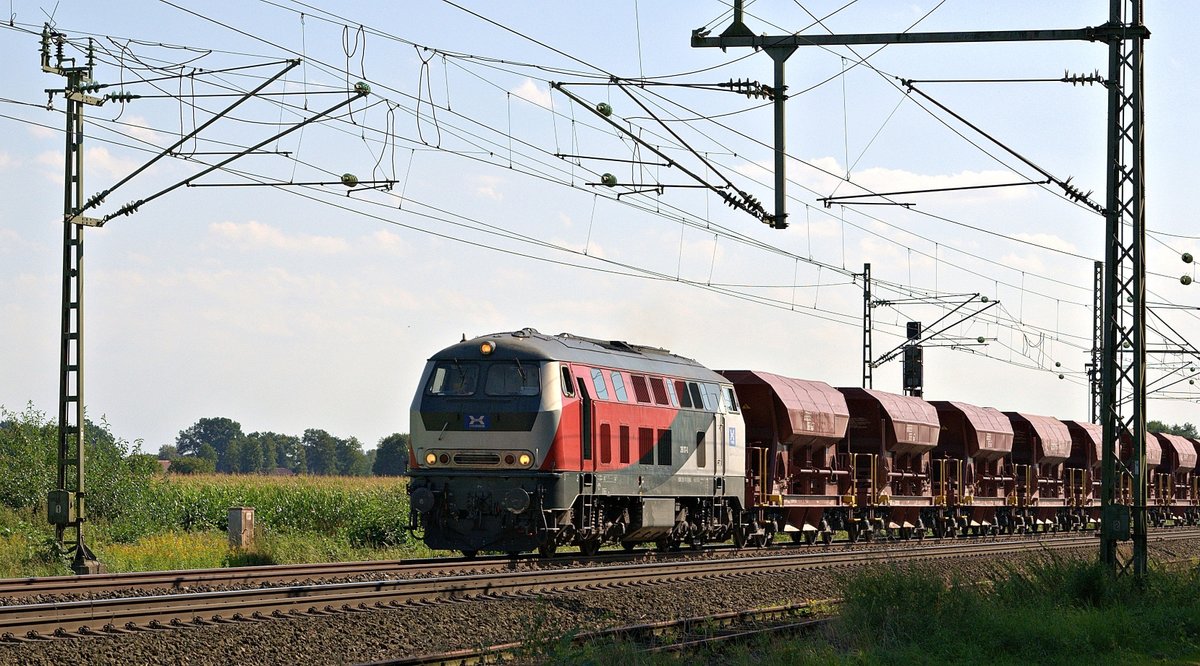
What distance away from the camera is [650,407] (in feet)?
83.6

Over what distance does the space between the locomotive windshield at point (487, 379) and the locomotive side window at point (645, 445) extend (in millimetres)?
2977

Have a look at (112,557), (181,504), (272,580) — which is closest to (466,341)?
(272,580)

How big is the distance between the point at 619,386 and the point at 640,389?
0.80m

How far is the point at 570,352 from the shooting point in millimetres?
23766

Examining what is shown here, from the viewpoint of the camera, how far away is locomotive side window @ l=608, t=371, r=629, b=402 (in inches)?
968

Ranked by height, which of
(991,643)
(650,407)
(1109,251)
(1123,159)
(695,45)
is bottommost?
(991,643)

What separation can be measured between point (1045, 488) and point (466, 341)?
29.7 meters

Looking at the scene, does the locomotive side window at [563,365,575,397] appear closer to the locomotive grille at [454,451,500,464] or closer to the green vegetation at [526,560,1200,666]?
the locomotive grille at [454,451,500,464]

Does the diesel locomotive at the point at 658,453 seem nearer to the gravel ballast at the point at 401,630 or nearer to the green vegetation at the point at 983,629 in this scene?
the gravel ballast at the point at 401,630

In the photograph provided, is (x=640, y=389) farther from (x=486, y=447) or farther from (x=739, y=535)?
(x=739, y=535)

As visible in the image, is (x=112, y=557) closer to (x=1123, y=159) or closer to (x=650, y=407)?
(x=650, y=407)

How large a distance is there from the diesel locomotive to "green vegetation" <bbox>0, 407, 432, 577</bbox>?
542cm

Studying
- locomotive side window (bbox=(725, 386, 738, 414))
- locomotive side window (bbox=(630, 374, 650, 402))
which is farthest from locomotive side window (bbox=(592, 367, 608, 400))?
locomotive side window (bbox=(725, 386, 738, 414))

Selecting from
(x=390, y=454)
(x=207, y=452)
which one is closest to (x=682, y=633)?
(x=390, y=454)
